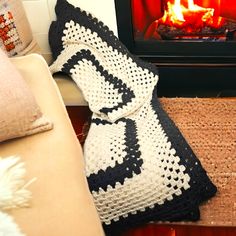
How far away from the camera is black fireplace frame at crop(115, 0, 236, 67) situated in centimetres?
149

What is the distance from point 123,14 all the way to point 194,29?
29 centimetres

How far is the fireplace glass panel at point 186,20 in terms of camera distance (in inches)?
60.5

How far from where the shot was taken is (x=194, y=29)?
61.7 inches

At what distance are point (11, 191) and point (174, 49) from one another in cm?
95

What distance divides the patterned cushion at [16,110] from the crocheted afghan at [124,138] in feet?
0.82

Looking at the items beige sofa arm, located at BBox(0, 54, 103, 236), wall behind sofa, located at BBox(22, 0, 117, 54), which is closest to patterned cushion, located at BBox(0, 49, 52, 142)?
beige sofa arm, located at BBox(0, 54, 103, 236)

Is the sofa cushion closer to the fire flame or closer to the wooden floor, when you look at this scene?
the fire flame

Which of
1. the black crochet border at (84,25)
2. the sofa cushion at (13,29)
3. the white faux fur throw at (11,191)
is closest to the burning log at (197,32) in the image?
the black crochet border at (84,25)

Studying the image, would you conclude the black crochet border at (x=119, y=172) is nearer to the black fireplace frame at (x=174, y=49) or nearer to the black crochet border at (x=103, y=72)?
the black crochet border at (x=103, y=72)

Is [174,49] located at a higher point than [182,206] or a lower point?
higher

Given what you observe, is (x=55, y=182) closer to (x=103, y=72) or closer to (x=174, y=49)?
(x=103, y=72)

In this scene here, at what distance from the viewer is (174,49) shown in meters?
1.53

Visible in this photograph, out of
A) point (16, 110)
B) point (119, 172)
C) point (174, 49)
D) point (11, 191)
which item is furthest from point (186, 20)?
point (11, 191)

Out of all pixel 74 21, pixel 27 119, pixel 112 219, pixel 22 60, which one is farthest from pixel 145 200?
pixel 74 21
